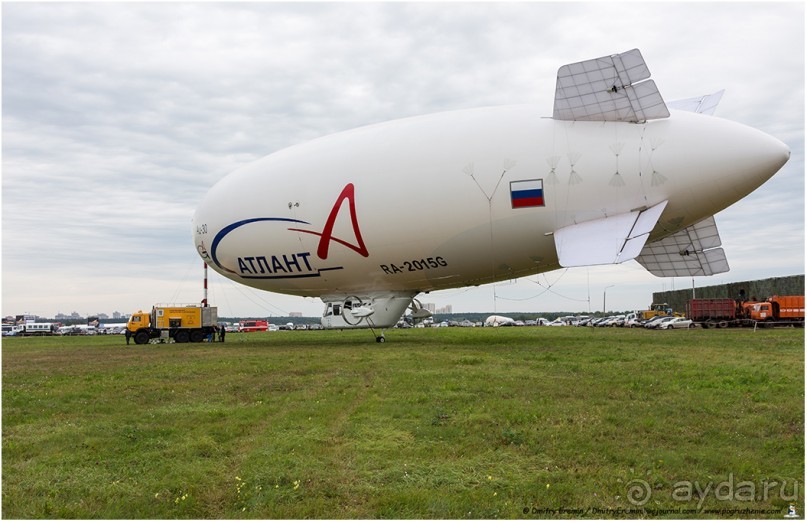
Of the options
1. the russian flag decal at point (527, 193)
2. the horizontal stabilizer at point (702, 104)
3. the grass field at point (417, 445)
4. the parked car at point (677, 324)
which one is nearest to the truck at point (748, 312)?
the parked car at point (677, 324)

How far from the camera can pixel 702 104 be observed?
24328mm

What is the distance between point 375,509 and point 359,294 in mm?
23583

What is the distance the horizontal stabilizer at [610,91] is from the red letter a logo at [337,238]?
9.13 meters

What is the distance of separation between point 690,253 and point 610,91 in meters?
8.46

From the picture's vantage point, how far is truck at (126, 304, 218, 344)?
44156 mm

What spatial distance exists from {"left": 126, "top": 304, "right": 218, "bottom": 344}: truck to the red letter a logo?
20.2m

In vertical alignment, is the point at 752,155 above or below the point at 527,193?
above

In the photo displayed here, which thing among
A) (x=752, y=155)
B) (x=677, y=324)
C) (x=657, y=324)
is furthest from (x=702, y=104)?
(x=657, y=324)

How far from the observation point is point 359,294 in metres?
30.7

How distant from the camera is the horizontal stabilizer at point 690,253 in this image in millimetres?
25594

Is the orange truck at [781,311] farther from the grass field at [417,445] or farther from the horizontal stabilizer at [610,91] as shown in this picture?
the grass field at [417,445]

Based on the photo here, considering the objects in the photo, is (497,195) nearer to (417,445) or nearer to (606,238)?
(606,238)

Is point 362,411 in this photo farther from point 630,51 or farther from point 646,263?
point 646,263

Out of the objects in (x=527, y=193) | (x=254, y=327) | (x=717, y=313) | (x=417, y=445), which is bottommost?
(x=254, y=327)
